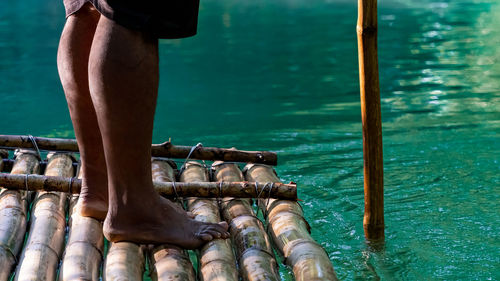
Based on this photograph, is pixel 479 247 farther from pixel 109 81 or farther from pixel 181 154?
pixel 109 81

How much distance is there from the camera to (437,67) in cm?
657

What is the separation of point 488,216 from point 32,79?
527cm

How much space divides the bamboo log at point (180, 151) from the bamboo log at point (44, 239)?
52 cm

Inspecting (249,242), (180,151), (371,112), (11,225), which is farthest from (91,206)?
(371,112)

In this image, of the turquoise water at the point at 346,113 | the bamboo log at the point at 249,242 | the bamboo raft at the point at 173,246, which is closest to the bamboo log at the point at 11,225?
the bamboo raft at the point at 173,246

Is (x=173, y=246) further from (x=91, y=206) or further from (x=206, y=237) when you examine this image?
(x=91, y=206)

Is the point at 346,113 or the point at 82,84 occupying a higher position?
the point at 82,84

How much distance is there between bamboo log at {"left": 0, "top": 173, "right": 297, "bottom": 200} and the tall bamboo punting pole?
29cm

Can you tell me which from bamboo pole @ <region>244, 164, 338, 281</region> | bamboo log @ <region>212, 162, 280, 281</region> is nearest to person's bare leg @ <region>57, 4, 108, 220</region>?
bamboo log @ <region>212, 162, 280, 281</region>

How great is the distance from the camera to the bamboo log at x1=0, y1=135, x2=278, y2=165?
9.42 ft

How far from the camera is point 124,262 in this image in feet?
6.19

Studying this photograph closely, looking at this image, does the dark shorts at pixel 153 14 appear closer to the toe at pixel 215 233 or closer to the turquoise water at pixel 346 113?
the toe at pixel 215 233

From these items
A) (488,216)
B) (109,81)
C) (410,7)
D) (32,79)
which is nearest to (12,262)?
(109,81)

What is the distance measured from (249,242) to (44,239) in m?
0.65
